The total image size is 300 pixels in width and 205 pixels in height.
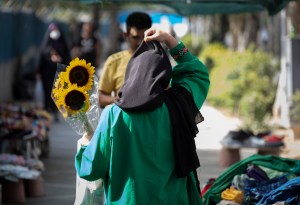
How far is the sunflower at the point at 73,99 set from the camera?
210 inches

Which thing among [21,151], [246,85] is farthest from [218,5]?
[246,85]

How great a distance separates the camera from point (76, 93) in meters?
5.34

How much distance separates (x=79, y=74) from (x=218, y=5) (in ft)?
19.0

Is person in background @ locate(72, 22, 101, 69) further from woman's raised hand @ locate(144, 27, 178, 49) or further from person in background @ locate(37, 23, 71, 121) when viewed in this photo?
woman's raised hand @ locate(144, 27, 178, 49)

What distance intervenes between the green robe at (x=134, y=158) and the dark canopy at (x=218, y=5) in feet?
13.4

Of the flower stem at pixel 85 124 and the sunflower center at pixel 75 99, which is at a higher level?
the sunflower center at pixel 75 99

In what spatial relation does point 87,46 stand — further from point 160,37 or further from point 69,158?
point 160,37

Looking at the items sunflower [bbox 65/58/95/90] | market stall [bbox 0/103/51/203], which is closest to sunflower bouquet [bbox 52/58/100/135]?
sunflower [bbox 65/58/95/90]

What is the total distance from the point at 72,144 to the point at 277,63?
6.04m

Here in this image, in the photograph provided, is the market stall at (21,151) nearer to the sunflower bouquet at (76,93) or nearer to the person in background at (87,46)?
the sunflower bouquet at (76,93)

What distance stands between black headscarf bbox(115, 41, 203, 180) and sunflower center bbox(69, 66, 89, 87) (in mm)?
449

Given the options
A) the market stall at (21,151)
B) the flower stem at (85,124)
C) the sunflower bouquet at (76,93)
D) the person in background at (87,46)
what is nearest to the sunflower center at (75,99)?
the sunflower bouquet at (76,93)

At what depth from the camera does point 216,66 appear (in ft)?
78.4

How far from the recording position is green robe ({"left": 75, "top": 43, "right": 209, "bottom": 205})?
495 cm
